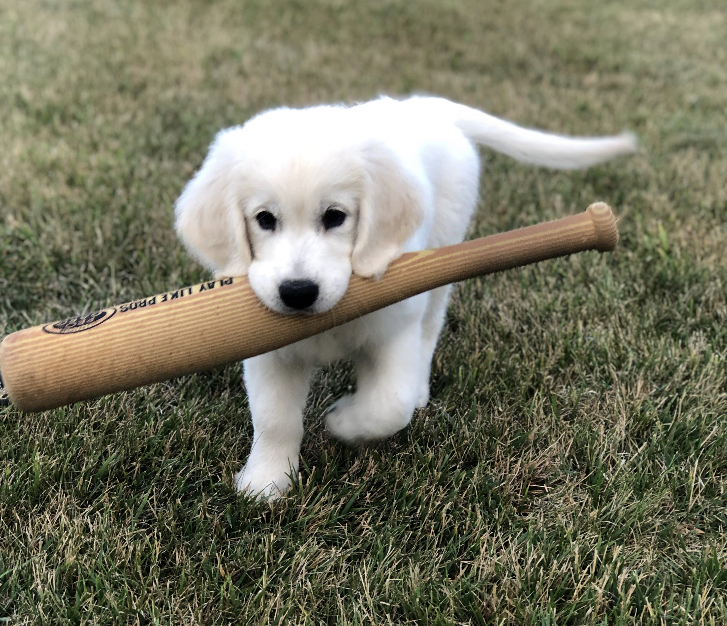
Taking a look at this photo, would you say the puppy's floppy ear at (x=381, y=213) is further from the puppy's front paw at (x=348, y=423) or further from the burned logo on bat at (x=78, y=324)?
the burned logo on bat at (x=78, y=324)

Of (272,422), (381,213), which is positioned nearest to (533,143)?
(381,213)

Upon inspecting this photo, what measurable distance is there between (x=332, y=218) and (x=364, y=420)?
1.93 feet

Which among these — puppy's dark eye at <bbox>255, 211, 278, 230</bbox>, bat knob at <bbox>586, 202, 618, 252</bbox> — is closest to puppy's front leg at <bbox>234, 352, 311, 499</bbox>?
puppy's dark eye at <bbox>255, 211, 278, 230</bbox>

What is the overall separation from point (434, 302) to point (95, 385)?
1.26 metres

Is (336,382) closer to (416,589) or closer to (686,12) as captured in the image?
(416,589)

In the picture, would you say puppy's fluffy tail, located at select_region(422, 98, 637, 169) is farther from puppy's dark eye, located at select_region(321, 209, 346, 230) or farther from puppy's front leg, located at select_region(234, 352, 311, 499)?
puppy's front leg, located at select_region(234, 352, 311, 499)

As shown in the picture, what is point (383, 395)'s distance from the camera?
2.05 metres

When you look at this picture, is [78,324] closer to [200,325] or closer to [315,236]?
[200,325]

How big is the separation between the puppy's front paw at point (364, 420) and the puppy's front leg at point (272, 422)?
12cm

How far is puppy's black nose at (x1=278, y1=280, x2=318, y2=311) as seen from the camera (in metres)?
1.75

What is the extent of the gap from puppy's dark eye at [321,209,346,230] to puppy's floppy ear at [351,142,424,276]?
0.05 m

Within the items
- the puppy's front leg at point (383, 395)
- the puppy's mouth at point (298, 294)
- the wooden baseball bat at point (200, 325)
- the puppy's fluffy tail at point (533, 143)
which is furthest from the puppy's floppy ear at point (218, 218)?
the puppy's fluffy tail at point (533, 143)

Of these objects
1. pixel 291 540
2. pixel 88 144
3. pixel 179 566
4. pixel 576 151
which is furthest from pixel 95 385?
pixel 88 144

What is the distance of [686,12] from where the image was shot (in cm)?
965
